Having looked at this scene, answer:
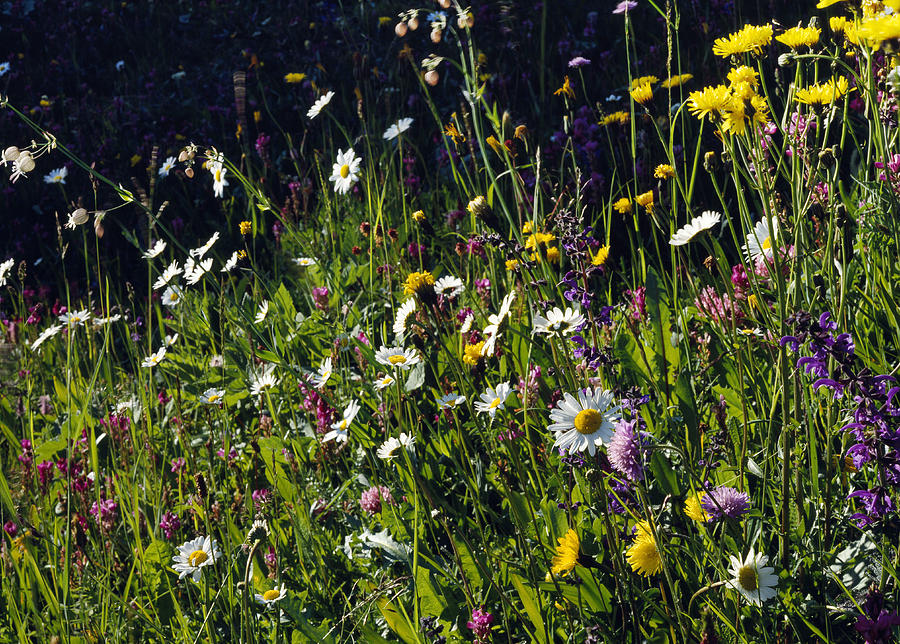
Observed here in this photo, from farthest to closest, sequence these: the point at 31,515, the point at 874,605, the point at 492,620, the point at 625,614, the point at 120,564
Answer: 1. the point at 31,515
2. the point at 120,564
3. the point at 492,620
4. the point at 625,614
5. the point at 874,605

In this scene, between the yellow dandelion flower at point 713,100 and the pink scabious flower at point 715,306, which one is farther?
the pink scabious flower at point 715,306

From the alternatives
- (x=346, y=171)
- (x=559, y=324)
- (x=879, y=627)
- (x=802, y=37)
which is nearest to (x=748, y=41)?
(x=802, y=37)

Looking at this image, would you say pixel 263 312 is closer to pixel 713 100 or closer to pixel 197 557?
pixel 197 557

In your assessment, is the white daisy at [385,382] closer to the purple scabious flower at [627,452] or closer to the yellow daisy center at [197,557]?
the yellow daisy center at [197,557]

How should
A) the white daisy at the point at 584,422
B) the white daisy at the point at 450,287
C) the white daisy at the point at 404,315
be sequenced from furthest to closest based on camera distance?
the white daisy at the point at 450,287 < the white daisy at the point at 404,315 < the white daisy at the point at 584,422

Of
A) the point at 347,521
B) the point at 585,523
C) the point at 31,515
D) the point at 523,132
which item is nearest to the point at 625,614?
the point at 585,523

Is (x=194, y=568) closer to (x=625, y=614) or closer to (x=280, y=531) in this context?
(x=280, y=531)

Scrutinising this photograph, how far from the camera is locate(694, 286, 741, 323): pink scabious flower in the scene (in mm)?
1555

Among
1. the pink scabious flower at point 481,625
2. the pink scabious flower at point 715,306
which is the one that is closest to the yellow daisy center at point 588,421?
the pink scabious flower at point 481,625

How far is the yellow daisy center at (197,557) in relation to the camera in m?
1.45

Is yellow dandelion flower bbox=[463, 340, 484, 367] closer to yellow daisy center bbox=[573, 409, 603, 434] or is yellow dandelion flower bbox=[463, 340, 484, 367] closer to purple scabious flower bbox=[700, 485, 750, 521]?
yellow daisy center bbox=[573, 409, 603, 434]

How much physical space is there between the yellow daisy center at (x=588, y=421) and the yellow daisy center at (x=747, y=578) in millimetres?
266

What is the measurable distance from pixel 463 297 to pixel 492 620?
4.06 ft

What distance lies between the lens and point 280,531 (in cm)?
173
